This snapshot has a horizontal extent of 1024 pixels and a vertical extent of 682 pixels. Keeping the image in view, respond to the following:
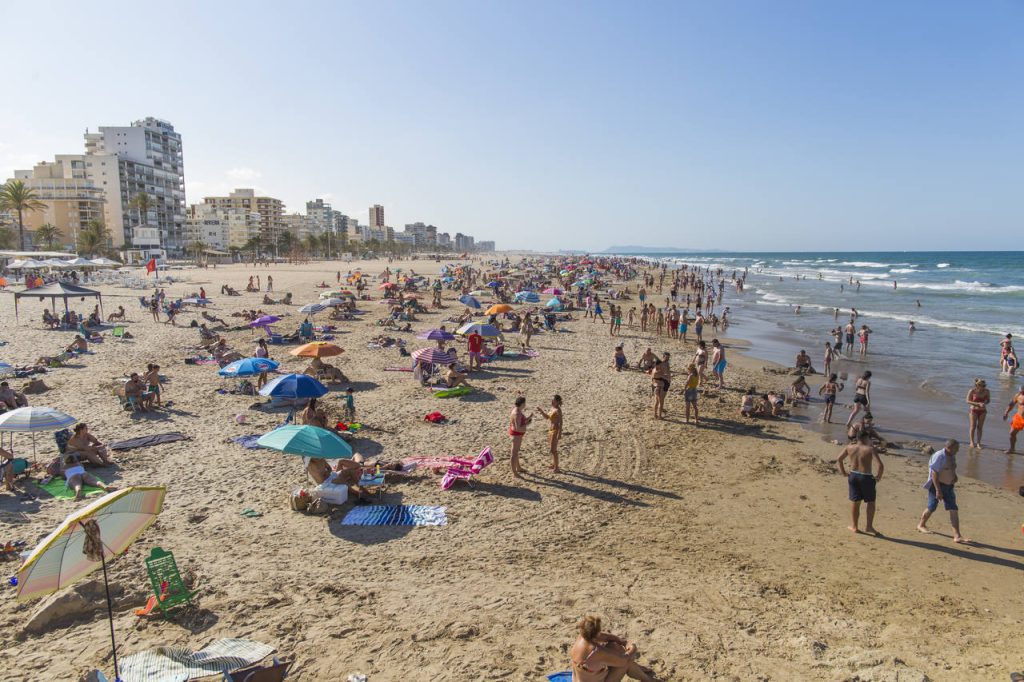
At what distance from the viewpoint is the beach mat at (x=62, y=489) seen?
24.9 ft

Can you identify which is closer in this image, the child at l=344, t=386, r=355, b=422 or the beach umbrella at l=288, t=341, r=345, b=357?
the child at l=344, t=386, r=355, b=422

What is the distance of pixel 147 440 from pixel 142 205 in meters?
89.2

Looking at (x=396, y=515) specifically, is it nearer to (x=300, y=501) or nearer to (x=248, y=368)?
(x=300, y=501)

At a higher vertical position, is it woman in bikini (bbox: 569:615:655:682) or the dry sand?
woman in bikini (bbox: 569:615:655:682)

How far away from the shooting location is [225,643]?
4.70m

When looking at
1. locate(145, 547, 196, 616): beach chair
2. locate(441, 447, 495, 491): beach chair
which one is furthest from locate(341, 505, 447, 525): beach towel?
locate(145, 547, 196, 616): beach chair

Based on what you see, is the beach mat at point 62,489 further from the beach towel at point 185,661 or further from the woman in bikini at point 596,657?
the woman in bikini at point 596,657

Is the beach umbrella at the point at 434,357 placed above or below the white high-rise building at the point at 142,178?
below

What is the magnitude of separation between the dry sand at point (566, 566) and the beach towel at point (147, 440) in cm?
26

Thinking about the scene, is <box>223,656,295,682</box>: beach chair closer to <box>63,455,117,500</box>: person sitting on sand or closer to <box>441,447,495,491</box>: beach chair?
<box>441,447,495,491</box>: beach chair

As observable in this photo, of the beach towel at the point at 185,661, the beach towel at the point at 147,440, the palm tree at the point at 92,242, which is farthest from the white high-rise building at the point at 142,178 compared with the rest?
the beach towel at the point at 185,661

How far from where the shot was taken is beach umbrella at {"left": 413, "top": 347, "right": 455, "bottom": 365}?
13.6 m

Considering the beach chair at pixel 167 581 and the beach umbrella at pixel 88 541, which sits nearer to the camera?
the beach umbrella at pixel 88 541

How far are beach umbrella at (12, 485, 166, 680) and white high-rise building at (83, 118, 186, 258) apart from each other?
87486 millimetres
